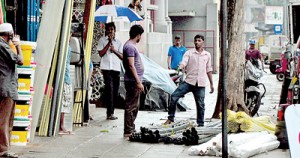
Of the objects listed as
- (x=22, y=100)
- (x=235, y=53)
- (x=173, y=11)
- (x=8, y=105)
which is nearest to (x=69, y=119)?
(x=22, y=100)

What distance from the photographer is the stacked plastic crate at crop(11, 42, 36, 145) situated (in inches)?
432

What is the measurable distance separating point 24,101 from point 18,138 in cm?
57

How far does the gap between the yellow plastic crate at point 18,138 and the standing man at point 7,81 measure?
803 mm

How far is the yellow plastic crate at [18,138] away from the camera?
36.3ft

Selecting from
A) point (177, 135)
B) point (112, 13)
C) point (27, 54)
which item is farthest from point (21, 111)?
point (112, 13)

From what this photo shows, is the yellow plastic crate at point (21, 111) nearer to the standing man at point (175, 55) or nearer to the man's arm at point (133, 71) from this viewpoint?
the man's arm at point (133, 71)

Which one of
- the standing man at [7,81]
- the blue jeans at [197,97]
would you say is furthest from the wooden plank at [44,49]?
the blue jeans at [197,97]

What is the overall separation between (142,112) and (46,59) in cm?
550

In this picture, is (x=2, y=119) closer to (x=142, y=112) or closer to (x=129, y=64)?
(x=129, y=64)

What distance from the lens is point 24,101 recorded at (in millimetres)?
11047

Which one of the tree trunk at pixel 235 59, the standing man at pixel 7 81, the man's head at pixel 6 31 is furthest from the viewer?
the tree trunk at pixel 235 59

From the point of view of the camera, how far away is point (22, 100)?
434 inches

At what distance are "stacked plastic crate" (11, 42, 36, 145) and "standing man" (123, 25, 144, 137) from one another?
71.0 inches

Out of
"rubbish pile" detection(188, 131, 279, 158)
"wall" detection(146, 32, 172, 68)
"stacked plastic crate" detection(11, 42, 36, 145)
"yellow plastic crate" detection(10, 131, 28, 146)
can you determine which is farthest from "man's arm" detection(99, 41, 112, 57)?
"wall" detection(146, 32, 172, 68)
